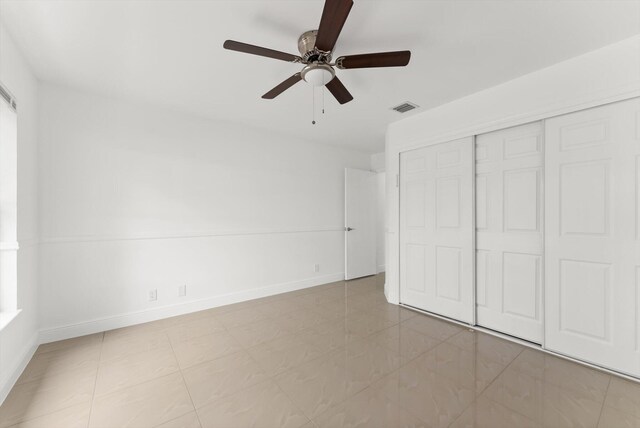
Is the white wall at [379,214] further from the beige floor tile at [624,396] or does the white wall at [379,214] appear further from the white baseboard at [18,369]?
the white baseboard at [18,369]

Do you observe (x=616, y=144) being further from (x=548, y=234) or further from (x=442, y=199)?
(x=442, y=199)

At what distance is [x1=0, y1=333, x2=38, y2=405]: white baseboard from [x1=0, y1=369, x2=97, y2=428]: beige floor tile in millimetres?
40

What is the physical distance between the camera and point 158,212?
3326mm

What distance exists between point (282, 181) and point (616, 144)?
371 centimetres

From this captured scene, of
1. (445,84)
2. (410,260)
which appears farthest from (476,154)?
(410,260)

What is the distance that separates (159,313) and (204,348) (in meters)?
1.12

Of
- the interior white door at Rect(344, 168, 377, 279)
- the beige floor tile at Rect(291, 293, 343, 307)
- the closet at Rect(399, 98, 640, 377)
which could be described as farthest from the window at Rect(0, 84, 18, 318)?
the interior white door at Rect(344, 168, 377, 279)

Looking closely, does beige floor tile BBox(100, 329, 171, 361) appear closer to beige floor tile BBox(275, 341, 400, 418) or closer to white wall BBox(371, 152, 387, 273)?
beige floor tile BBox(275, 341, 400, 418)

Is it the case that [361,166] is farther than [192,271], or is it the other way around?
[361,166]

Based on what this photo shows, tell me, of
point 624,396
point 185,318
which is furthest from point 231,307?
point 624,396

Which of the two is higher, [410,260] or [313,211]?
[313,211]

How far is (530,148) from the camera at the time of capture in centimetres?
263

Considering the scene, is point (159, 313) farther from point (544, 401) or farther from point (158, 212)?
point (544, 401)

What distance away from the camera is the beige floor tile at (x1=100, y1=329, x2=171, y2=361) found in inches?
98.6
